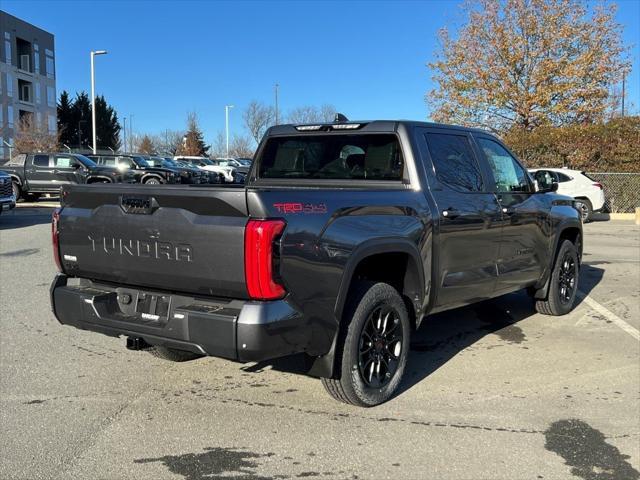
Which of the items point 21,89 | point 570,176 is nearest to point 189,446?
point 570,176

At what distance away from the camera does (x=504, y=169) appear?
5711 mm

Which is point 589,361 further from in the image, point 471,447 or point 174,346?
point 174,346

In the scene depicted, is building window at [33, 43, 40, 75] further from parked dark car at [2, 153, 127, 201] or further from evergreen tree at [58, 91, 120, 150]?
parked dark car at [2, 153, 127, 201]

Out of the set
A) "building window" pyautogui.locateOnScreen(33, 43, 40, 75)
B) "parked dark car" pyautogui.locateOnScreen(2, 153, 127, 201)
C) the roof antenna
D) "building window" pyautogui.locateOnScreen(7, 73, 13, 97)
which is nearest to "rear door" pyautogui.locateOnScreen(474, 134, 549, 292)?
the roof antenna

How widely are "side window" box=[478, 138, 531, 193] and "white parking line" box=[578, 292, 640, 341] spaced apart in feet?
5.94

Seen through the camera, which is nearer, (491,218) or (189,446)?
(189,446)

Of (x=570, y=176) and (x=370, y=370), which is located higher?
(x=570, y=176)

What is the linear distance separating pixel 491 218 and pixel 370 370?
6.14 feet

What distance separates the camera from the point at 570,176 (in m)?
17.9

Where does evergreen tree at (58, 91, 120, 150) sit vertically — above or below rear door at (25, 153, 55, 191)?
above

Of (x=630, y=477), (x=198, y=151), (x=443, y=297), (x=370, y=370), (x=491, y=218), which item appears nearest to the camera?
(x=630, y=477)

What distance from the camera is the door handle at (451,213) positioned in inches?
179

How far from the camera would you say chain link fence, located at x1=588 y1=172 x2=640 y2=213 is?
2005cm

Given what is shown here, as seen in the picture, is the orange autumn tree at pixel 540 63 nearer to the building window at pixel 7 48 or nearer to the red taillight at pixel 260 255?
the red taillight at pixel 260 255
